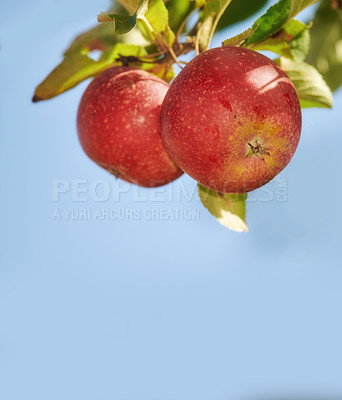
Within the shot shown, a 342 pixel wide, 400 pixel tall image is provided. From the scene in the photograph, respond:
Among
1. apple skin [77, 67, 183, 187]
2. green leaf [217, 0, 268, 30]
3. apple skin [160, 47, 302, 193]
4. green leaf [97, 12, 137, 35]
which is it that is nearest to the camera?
green leaf [97, 12, 137, 35]

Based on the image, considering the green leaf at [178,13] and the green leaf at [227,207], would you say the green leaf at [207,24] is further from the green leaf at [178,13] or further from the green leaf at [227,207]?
the green leaf at [227,207]

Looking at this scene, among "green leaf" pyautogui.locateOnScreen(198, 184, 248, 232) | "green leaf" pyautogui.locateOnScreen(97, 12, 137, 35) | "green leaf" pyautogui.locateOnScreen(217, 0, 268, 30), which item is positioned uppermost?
"green leaf" pyautogui.locateOnScreen(97, 12, 137, 35)

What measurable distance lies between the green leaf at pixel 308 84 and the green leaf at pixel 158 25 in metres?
0.34

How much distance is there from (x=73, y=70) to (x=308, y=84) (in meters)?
0.67

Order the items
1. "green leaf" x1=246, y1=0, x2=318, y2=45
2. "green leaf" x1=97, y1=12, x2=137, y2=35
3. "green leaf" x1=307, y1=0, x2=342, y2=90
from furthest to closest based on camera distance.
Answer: "green leaf" x1=307, y1=0, x2=342, y2=90 < "green leaf" x1=246, y1=0, x2=318, y2=45 < "green leaf" x1=97, y1=12, x2=137, y2=35

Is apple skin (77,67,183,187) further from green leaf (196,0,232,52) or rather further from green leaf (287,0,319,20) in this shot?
green leaf (287,0,319,20)

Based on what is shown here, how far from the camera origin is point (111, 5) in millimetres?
1696

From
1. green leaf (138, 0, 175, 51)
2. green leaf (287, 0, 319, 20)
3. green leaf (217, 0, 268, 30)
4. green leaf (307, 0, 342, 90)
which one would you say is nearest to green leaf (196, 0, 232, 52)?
green leaf (138, 0, 175, 51)

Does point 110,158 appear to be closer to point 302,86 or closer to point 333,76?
point 302,86

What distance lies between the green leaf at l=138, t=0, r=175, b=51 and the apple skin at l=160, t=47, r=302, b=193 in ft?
0.74

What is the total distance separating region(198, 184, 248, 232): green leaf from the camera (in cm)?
140

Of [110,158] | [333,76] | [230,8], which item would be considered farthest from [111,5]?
[333,76]

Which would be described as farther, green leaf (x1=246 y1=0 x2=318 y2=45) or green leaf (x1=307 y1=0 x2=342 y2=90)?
green leaf (x1=307 y1=0 x2=342 y2=90)

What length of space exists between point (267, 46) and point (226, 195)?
0.42 metres
